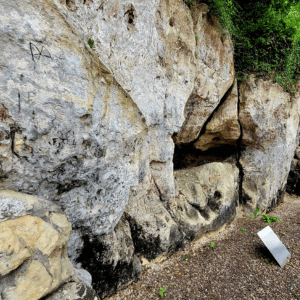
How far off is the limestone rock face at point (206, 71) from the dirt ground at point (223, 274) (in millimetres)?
3122

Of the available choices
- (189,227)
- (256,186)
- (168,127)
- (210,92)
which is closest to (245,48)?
(210,92)

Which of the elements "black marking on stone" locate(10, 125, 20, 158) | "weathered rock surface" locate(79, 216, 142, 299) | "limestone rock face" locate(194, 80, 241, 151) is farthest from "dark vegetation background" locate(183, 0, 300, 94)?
"weathered rock surface" locate(79, 216, 142, 299)

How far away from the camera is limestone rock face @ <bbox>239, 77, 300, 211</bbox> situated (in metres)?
5.98

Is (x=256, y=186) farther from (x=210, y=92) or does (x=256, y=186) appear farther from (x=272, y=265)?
(x=210, y=92)

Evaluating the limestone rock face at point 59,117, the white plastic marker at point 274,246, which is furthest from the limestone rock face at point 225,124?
the limestone rock face at point 59,117

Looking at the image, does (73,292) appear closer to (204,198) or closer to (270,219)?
(204,198)

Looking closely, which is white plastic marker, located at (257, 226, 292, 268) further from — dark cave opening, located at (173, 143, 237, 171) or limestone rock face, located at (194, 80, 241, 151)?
dark cave opening, located at (173, 143, 237, 171)

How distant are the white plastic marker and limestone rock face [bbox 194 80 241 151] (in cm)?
327

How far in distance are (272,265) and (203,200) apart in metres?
1.95

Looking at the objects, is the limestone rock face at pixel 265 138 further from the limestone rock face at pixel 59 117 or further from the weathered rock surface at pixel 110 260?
the weathered rock surface at pixel 110 260

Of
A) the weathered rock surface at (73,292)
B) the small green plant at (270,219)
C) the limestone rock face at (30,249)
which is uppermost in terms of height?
the limestone rock face at (30,249)

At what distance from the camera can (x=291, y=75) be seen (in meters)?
6.42

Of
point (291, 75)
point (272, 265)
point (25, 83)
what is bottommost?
point (272, 265)

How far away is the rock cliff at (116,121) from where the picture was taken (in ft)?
7.02
